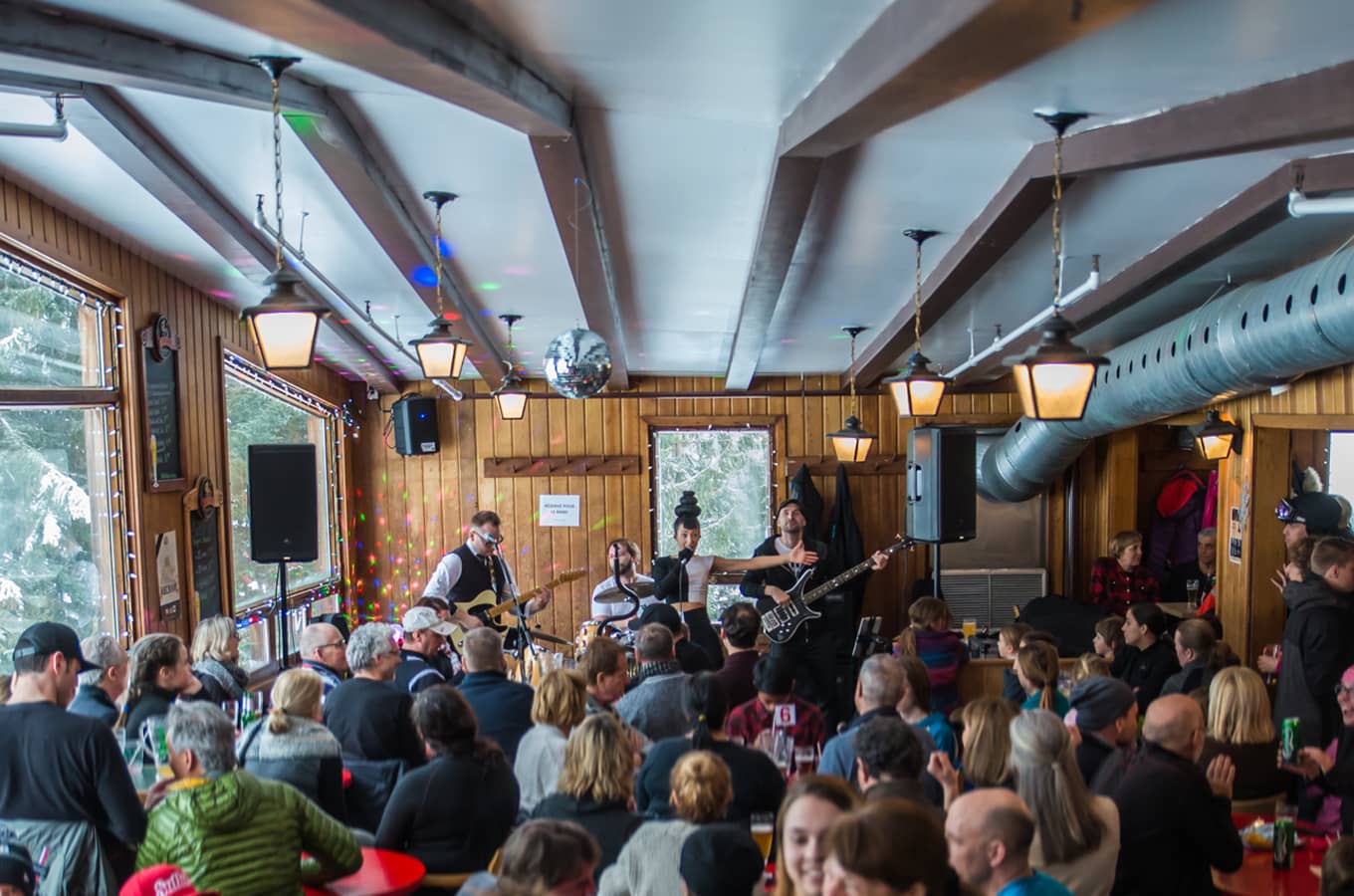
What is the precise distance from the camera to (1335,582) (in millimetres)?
4785

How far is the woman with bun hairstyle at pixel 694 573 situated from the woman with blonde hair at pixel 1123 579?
2.41 meters

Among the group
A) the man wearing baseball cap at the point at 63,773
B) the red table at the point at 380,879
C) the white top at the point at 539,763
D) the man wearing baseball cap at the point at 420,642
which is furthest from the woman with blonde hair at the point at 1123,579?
the man wearing baseball cap at the point at 63,773

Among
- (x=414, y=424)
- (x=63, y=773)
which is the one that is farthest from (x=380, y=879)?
(x=414, y=424)

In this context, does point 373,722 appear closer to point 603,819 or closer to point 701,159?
point 603,819

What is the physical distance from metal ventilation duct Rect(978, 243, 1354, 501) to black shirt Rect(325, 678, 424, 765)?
11.8 ft

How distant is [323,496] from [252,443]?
1.96 meters

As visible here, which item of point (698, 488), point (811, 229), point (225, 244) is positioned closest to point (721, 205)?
point (811, 229)

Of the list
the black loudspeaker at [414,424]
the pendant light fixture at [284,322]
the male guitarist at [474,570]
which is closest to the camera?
the pendant light fixture at [284,322]

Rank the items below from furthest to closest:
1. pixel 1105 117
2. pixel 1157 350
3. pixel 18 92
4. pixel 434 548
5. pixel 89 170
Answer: pixel 434 548
pixel 1157 350
pixel 89 170
pixel 18 92
pixel 1105 117

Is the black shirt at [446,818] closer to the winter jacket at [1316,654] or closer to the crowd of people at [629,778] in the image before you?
the crowd of people at [629,778]

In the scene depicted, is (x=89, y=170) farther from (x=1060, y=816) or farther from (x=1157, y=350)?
(x=1157, y=350)

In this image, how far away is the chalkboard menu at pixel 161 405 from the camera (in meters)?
5.85

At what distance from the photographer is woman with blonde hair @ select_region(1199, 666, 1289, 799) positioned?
3725mm

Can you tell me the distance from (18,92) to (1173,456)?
928cm
